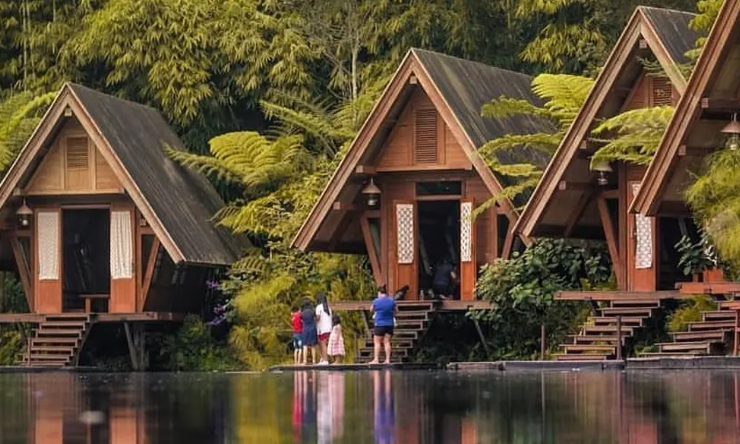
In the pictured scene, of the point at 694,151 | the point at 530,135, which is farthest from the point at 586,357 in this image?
the point at 530,135

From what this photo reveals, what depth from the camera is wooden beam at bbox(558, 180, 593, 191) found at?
34981 mm

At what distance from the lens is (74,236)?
142ft

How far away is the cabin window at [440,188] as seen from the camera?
128 feet

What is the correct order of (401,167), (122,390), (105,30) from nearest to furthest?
1. (122,390)
2. (401,167)
3. (105,30)

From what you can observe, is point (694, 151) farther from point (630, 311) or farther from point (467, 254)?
point (467, 254)

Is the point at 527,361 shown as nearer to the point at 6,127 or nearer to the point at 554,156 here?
the point at 554,156

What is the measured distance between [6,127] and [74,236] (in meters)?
2.52

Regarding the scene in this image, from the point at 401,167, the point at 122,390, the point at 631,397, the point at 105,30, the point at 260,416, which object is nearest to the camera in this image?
the point at 260,416

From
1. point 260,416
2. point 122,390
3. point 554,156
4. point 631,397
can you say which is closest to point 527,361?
point 554,156

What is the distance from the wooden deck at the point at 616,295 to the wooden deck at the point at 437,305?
73.4 inches

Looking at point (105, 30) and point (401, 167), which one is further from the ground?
point (105, 30)

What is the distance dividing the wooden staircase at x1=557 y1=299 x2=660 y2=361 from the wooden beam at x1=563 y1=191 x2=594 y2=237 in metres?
2.21

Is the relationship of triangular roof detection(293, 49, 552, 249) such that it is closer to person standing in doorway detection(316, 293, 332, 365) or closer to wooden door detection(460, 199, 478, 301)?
wooden door detection(460, 199, 478, 301)

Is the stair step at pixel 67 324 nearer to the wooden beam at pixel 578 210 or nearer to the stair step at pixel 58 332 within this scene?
the stair step at pixel 58 332
